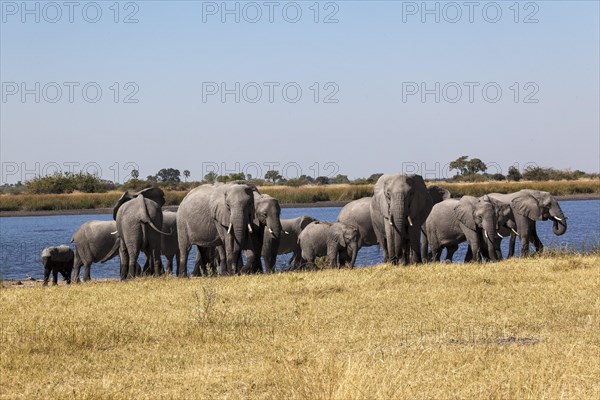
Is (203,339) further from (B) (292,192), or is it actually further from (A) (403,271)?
(B) (292,192)

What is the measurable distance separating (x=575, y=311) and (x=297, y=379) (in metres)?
5.67

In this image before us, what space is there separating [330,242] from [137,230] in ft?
17.6

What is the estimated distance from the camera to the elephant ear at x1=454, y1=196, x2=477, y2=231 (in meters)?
25.2

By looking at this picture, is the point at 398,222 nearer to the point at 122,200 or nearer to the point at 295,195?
the point at 122,200

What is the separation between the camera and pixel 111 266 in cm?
3625

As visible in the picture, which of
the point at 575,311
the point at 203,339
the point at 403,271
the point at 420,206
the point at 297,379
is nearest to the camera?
the point at 297,379

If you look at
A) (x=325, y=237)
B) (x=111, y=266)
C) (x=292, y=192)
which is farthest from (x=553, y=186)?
(x=325, y=237)

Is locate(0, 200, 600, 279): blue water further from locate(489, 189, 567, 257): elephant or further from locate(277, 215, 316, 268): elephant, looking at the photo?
locate(277, 215, 316, 268): elephant

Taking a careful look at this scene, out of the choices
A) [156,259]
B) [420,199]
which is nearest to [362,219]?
[420,199]

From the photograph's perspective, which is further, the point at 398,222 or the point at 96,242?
the point at 96,242

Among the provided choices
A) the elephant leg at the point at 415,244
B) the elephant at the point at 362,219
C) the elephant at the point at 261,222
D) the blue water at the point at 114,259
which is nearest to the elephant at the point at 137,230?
the elephant at the point at 261,222

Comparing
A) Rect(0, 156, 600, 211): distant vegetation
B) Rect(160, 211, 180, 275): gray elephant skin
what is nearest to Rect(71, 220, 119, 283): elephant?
Rect(160, 211, 180, 275): gray elephant skin

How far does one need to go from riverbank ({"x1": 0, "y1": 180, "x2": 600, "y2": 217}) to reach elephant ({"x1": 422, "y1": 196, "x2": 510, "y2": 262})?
49.5m

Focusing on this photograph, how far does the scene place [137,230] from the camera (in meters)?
22.9
